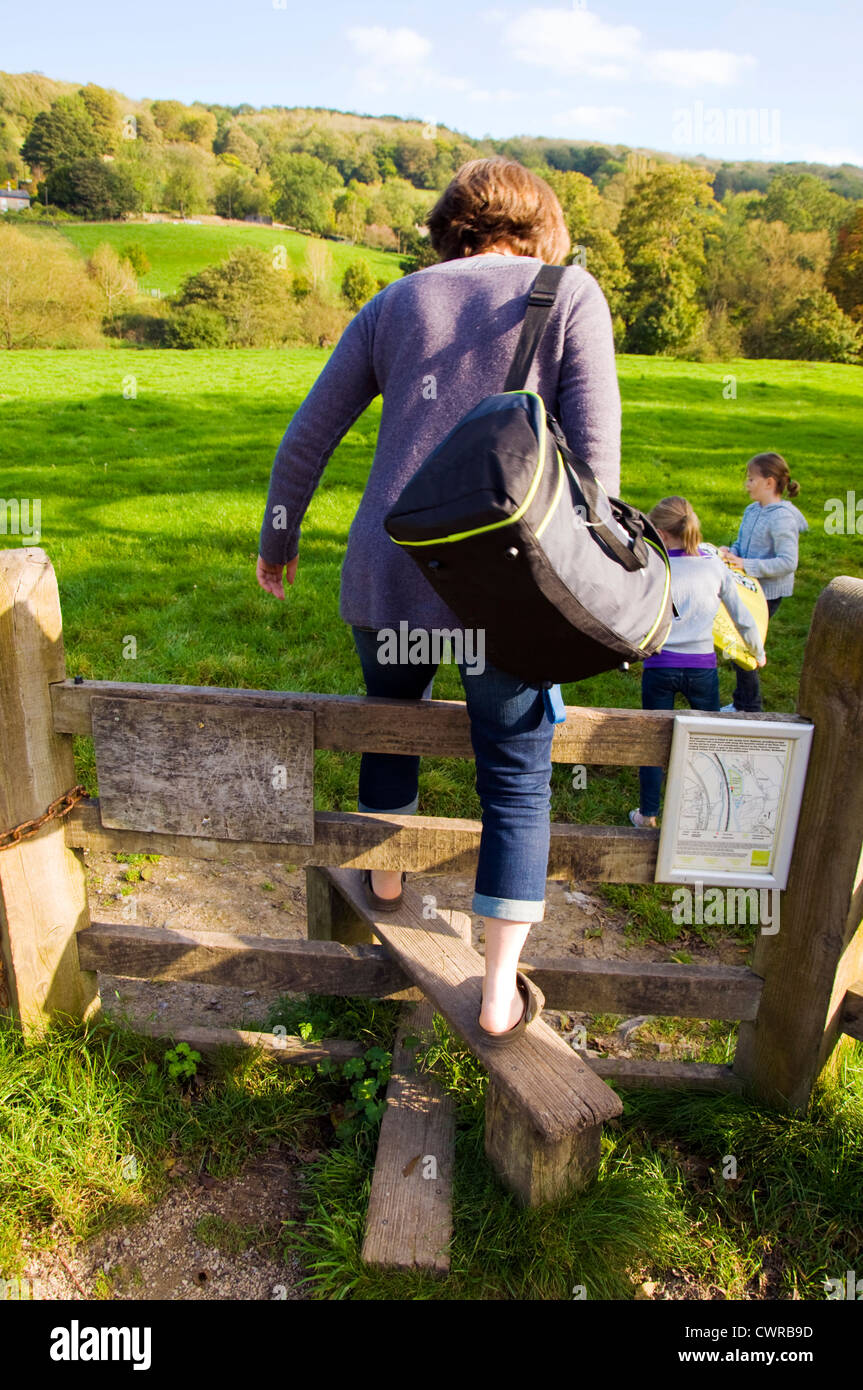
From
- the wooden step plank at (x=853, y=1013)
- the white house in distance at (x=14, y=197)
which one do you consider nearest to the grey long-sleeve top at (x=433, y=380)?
the wooden step plank at (x=853, y=1013)

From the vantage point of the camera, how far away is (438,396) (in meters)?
2.25

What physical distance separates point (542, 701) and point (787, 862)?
0.96 m

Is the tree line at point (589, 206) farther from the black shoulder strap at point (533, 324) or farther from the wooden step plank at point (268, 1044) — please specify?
the wooden step plank at point (268, 1044)

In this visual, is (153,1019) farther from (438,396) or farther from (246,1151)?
(438,396)

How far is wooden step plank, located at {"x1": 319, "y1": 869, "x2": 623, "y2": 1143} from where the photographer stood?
2.27 meters

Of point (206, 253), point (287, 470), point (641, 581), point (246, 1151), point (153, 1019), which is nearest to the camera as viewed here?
point (641, 581)

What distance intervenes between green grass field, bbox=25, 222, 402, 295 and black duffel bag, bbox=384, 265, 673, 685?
147 feet

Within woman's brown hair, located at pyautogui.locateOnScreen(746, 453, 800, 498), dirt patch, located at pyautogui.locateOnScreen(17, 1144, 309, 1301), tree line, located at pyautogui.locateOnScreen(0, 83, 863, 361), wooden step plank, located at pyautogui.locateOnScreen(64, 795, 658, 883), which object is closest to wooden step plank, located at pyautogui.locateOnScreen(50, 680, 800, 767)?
wooden step plank, located at pyautogui.locateOnScreen(64, 795, 658, 883)

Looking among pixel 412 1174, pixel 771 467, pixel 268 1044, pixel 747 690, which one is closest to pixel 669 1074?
pixel 412 1174

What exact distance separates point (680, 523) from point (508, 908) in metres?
3.17

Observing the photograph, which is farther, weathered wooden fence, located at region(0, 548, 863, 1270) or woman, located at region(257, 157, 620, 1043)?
weathered wooden fence, located at region(0, 548, 863, 1270)

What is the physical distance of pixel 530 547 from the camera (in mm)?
1718

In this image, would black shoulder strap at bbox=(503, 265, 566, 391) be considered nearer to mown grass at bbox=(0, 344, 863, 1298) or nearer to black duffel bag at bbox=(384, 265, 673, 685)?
black duffel bag at bbox=(384, 265, 673, 685)

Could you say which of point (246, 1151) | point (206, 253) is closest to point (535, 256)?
point (246, 1151)
